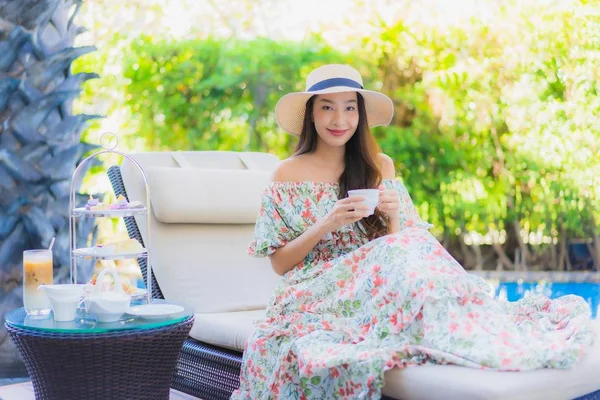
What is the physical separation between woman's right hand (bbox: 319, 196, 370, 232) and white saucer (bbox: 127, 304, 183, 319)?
0.60 meters

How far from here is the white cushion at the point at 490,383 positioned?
187 cm

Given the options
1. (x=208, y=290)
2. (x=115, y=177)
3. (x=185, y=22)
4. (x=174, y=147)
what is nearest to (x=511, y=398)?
(x=208, y=290)

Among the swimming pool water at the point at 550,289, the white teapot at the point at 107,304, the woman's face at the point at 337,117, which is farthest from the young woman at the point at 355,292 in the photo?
the swimming pool water at the point at 550,289

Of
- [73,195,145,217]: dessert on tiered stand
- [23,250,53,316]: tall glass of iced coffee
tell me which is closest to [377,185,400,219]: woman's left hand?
[73,195,145,217]: dessert on tiered stand

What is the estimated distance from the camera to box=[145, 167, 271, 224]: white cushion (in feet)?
10.4

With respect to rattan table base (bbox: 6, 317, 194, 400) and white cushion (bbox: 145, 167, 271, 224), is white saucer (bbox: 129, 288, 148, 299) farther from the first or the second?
white cushion (bbox: 145, 167, 271, 224)

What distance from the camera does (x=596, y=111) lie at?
23.5 ft

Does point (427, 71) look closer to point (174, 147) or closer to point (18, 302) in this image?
point (174, 147)

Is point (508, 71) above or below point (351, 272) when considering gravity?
above

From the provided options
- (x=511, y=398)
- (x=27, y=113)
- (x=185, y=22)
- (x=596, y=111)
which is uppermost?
(x=185, y=22)

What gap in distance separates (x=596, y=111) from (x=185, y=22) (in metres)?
4.62

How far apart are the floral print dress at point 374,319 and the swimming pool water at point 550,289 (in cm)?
381

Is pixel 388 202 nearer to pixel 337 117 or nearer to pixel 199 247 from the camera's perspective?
pixel 337 117

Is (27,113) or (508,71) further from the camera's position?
(508,71)
